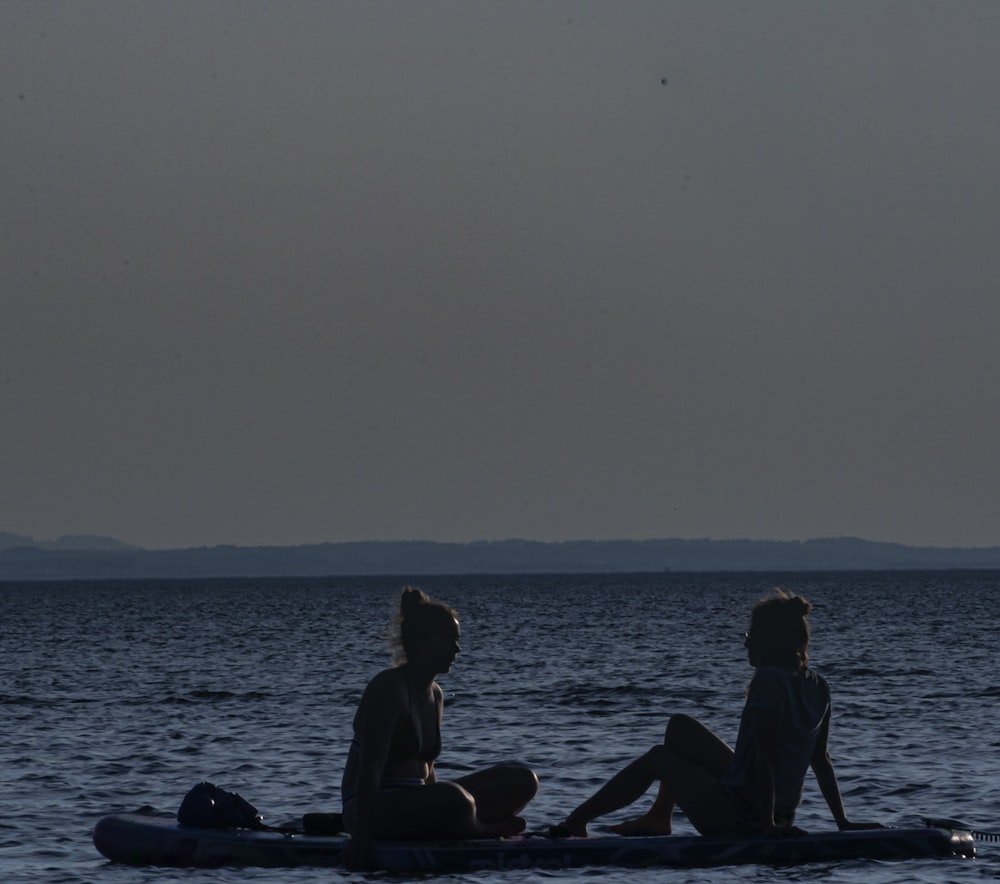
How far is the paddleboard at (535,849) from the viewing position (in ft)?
41.2

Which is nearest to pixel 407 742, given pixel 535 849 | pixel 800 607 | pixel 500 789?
pixel 500 789

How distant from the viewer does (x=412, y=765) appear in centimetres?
1215

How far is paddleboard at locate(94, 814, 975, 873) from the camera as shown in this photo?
12.5m

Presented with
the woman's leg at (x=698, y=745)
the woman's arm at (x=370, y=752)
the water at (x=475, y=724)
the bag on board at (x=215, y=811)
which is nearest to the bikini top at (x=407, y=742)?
the woman's arm at (x=370, y=752)

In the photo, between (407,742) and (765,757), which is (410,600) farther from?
(765,757)

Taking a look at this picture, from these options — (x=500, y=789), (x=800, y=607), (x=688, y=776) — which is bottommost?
(x=500, y=789)

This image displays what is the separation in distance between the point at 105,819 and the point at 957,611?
95761mm

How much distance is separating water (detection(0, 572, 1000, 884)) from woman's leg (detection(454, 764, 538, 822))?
0.48m

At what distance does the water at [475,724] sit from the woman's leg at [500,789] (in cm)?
48

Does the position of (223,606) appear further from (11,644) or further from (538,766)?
(538,766)

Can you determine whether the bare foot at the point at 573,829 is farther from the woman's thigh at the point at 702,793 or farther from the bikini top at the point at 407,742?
the bikini top at the point at 407,742

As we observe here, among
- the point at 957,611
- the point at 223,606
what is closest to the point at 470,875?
the point at 957,611

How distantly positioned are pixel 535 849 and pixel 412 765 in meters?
1.39

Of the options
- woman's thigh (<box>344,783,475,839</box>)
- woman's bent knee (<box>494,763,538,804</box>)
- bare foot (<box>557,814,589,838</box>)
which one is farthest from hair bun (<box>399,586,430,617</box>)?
bare foot (<box>557,814,589,838</box>)
